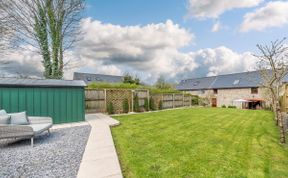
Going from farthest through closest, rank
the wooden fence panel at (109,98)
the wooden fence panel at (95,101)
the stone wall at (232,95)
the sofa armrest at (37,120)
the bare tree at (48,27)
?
the stone wall at (232,95) < the wooden fence panel at (109,98) < the wooden fence panel at (95,101) < the bare tree at (48,27) < the sofa armrest at (37,120)

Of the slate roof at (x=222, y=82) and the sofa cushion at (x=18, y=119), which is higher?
the slate roof at (x=222, y=82)

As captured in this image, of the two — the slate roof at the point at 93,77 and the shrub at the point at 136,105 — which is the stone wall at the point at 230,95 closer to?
the slate roof at the point at 93,77

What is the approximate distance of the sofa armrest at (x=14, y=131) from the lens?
17.6 feet

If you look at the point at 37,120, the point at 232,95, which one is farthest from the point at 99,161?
the point at 232,95

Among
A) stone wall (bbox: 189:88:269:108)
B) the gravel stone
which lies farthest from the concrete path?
stone wall (bbox: 189:88:269:108)

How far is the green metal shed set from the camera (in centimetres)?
814

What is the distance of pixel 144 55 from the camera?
23.2m

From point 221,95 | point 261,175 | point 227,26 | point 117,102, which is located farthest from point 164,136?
point 221,95

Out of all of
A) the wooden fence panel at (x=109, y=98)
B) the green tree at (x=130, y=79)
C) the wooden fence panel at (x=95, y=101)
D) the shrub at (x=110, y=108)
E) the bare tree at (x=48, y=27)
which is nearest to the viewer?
the bare tree at (x=48, y=27)

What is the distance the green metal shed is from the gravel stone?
2446 mm

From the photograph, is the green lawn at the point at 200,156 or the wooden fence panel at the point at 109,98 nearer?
the green lawn at the point at 200,156

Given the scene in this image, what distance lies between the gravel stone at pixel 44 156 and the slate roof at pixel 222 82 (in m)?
29.1

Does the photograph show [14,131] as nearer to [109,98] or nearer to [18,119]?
[18,119]

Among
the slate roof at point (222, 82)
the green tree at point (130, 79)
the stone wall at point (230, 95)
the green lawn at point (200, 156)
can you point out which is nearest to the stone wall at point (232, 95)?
the stone wall at point (230, 95)
